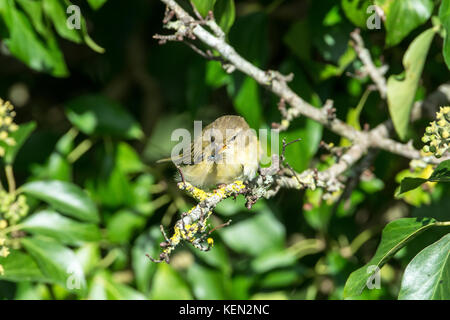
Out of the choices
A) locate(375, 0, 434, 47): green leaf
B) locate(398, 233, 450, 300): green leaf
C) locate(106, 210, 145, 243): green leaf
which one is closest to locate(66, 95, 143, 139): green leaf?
locate(106, 210, 145, 243): green leaf

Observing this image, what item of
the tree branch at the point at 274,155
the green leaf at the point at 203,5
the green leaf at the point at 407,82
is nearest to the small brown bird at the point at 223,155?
the tree branch at the point at 274,155

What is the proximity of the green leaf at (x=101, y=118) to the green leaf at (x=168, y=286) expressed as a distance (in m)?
0.56

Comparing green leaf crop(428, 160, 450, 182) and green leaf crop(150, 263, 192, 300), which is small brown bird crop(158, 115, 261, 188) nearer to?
green leaf crop(428, 160, 450, 182)

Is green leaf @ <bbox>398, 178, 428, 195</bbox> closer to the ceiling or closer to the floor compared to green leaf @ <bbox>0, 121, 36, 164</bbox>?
closer to the floor

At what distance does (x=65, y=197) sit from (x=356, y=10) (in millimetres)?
1182

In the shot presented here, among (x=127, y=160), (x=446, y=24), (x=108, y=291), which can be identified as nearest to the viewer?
(x=446, y=24)

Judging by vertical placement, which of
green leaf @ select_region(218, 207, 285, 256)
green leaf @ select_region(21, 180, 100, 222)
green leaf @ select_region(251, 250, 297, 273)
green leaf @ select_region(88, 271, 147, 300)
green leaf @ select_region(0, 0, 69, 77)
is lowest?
green leaf @ select_region(88, 271, 147, 300)

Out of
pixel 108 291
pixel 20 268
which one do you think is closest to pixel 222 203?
pixel 108 291

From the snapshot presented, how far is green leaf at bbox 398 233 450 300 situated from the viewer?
1.18 metres

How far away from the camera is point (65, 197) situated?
6.36 ft

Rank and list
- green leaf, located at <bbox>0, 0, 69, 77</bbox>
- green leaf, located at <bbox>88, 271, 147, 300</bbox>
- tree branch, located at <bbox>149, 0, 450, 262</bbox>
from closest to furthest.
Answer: tree branch, located at <bbox>149, 0, 450, 262</bbox>, green leaf, located at <bbox>0, 0, 69, 77</bbox>, green leaf, located at <bbox>88, 271, 147, 300</bbox>

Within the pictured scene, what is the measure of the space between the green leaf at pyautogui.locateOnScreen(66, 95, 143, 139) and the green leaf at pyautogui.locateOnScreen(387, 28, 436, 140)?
1.04 m

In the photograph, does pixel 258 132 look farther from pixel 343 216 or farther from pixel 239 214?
pixel 343 216

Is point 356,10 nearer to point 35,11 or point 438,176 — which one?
point 438,176
